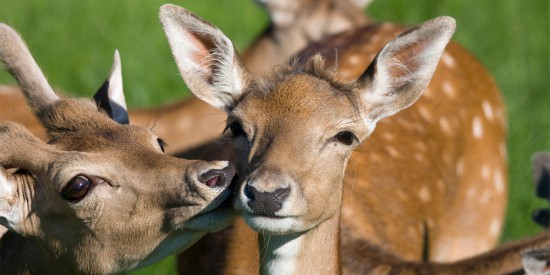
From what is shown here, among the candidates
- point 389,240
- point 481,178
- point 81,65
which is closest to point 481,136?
point 481,178

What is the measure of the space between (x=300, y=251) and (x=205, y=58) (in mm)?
950

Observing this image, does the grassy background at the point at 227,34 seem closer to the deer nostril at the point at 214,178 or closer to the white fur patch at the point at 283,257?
the white fur patch at the point at 283,257

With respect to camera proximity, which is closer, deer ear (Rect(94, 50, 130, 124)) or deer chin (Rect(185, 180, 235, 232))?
deer chin (Rect(185, 180, 235, 232))

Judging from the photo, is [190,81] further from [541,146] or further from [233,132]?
[541,146]

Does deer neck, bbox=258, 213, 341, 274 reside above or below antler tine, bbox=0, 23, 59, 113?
below

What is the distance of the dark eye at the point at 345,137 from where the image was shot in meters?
4.48

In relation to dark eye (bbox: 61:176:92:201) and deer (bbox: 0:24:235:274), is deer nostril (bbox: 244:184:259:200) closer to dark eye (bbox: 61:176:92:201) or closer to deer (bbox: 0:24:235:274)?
deer (bbox: 0:24:235:274)

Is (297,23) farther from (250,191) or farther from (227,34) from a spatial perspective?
(250,191)

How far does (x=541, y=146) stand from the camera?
846cm

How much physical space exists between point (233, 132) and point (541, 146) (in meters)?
4.47

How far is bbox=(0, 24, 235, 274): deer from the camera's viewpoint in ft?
13.6

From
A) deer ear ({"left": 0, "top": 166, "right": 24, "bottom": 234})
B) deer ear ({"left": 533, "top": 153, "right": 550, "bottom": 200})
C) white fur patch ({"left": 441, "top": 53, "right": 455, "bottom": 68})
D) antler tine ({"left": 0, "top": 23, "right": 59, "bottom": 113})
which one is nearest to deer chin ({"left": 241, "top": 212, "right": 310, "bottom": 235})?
deer ear ({"left": 0, "top": 166, "right": 24, "bottom": 234})

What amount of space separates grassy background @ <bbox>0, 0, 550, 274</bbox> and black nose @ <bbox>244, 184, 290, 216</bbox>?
4358mm

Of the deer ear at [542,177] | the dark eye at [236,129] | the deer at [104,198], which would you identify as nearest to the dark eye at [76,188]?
the deer at [104,198]
